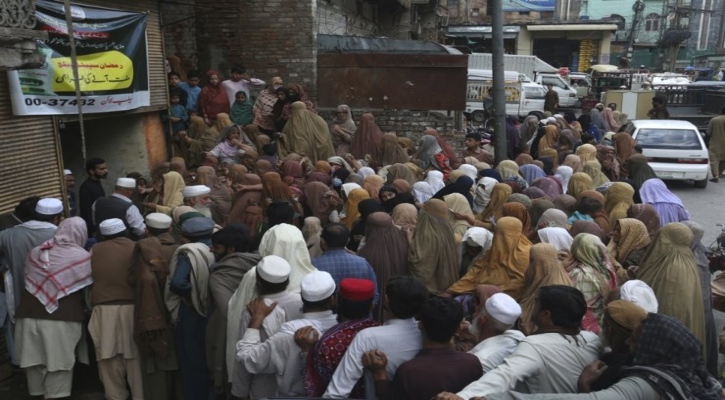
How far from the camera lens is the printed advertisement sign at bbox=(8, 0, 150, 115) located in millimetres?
5914

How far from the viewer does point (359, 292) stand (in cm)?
316

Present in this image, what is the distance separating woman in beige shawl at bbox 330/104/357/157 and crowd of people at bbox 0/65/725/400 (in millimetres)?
2223

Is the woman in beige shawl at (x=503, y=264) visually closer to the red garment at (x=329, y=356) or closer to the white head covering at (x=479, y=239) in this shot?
the white head covering at (x=479, y=239)

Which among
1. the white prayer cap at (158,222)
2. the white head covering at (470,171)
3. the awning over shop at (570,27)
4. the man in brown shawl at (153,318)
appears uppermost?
the awning over shop at (570,27)

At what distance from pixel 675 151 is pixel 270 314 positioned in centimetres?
1089

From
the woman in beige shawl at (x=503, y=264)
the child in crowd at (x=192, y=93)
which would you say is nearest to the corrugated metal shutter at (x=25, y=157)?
the child in crowd at (x=192, y=93)

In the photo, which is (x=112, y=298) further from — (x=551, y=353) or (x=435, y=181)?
(x=435, y=181)

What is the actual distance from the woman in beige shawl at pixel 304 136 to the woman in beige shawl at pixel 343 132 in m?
0.58

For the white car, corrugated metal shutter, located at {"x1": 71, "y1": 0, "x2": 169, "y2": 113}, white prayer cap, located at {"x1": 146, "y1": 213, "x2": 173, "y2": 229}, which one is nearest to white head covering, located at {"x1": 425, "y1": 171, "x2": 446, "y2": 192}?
white prayer cap, located at {"x1": 146, "y1": 213, "x2": 173, "y2": 229}

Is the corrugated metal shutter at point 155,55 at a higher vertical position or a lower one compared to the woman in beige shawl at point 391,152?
higher

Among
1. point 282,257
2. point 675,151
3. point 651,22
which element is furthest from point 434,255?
point 651,22

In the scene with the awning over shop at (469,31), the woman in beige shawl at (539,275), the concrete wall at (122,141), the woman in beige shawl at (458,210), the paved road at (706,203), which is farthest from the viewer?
the awning over shop at (469,31)

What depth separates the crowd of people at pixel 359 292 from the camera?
2.90 meters

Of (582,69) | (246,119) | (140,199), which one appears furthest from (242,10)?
(582,69)
